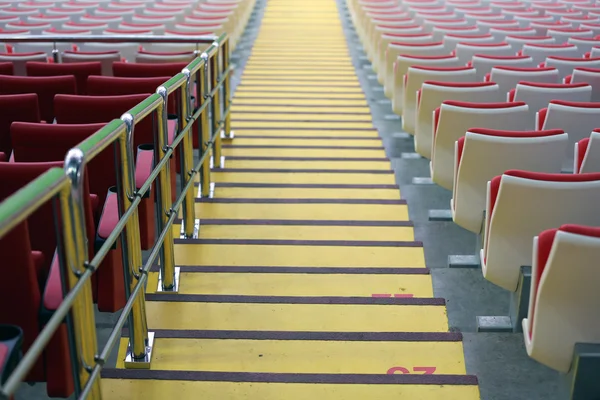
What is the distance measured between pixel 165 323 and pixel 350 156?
2.34m

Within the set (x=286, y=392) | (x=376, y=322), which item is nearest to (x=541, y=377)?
(x=376, y=322)

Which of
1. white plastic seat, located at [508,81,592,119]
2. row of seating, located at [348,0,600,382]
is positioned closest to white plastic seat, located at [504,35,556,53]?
row of seating, located at [348,0,600,382]

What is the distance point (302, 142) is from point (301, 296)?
2.30 meters

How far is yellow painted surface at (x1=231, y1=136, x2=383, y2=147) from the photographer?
452cm

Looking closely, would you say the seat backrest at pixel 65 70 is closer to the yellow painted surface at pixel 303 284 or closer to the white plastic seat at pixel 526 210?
the yellow painted surface at pixel 303 284

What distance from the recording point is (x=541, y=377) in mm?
1931

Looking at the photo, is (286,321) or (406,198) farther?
(406,198)

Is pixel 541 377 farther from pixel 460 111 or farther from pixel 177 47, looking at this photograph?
pixel 177 47

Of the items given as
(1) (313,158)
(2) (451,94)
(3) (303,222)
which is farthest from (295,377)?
(1) (313,158)

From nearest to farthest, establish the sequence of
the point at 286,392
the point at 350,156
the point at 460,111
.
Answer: the point at 286,392
the point at 460,111
the point at 350,156

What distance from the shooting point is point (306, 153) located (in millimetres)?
4340

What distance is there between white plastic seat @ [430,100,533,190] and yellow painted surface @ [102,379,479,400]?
1414mm

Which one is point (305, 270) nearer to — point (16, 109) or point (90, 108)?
point (90, 108)

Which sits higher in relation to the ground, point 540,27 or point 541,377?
point 540,27
